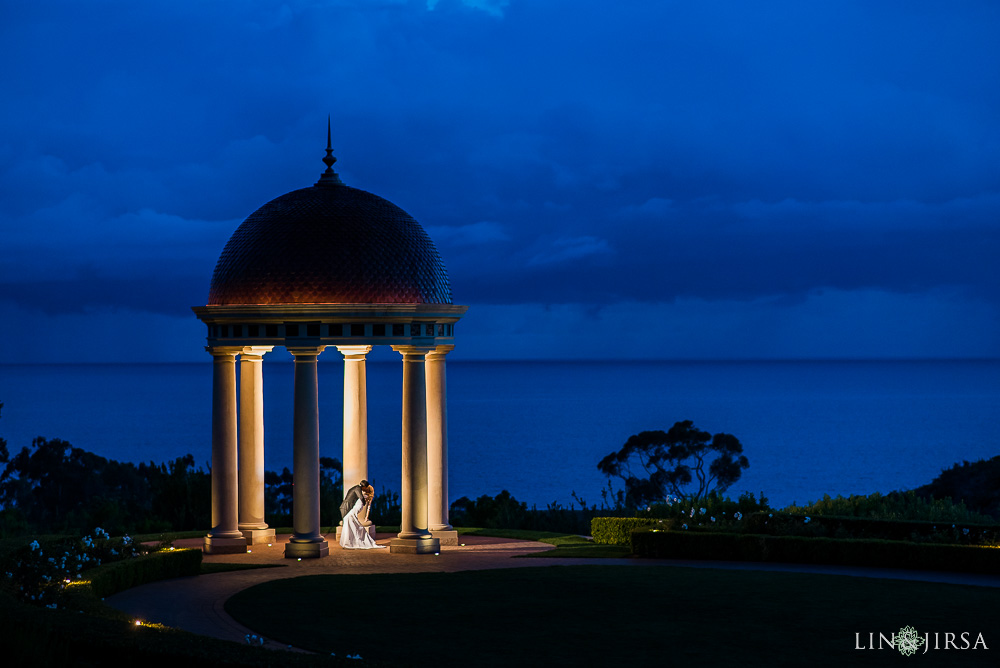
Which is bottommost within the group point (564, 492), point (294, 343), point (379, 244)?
point (564, 492)

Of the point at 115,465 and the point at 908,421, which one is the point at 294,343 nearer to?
the point at 115,465

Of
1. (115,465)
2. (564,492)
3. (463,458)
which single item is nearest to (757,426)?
(463,458)

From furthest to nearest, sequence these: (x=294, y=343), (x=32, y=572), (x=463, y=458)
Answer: (x=463, y=458)
(x=294, y=343)
(x=32, y=572)

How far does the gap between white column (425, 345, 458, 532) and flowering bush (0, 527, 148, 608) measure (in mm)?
9450

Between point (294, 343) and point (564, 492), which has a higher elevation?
point (294, 343)

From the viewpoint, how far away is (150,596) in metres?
26.9

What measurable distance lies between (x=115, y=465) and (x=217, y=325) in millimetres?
44447

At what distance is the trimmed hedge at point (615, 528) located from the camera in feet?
112

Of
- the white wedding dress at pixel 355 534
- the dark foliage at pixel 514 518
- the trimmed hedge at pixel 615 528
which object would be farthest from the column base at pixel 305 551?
the dark foliage at pixel 514 518

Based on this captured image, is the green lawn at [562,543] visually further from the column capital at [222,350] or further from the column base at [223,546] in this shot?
the column capital at [222,350]

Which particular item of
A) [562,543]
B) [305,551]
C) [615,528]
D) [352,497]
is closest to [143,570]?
[305,551]

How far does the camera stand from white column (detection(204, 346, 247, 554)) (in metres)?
33.8

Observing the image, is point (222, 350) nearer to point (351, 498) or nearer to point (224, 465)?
point (224, 465)

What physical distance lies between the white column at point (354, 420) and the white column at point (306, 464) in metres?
3.20
